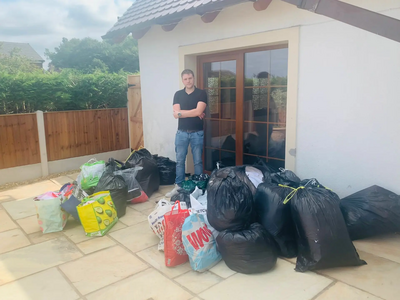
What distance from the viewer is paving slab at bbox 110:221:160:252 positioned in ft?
11.0

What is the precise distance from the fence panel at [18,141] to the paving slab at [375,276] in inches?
222

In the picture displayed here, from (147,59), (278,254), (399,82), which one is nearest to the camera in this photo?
(278,254)

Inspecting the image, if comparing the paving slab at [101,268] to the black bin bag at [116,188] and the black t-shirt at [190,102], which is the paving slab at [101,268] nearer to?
the black bin bag at [116,188]

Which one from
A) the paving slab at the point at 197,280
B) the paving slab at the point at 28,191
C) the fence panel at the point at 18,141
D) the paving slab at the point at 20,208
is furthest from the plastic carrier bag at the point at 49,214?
the fence panel at the point at 18,141

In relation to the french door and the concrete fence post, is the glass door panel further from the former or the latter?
the concrete fence post

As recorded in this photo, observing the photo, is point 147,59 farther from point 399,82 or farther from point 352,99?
point 399,82

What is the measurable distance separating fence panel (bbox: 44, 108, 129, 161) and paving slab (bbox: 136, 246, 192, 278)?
164 inches

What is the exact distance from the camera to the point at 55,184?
5.82 m

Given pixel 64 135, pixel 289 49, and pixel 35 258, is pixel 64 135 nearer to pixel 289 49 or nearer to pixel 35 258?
pixel 35 258

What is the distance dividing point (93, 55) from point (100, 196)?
133 feet

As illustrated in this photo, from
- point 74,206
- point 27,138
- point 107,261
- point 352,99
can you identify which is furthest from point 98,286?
point 27,138

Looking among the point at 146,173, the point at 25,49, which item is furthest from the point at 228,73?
the point at 25,49

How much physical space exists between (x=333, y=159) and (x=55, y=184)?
15.9ft

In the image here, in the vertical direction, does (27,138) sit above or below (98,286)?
above
